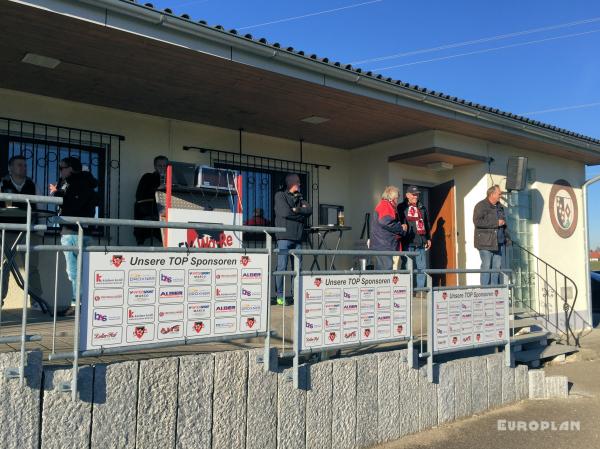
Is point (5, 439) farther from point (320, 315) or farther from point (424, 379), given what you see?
point (424, 379)

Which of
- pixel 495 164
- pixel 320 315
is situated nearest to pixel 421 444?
pixel 320 315

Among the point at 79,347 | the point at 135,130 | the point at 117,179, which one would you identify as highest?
the point at 135,130

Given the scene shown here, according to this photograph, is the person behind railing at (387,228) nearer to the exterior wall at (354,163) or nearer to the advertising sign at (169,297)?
the exterior wall at (354,163)

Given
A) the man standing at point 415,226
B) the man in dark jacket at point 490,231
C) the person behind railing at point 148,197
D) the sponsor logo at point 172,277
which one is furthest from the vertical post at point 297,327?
the man in dark jacket at point 490,231

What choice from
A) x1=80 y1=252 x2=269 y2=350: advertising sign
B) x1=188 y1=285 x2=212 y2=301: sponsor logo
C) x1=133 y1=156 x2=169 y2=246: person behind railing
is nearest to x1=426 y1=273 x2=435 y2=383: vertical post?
x1=80 y1=252 x2=269 y2=350: advertising sign

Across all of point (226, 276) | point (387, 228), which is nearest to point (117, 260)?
point (226, 276)

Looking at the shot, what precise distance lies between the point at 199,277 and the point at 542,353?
5741 millimetres

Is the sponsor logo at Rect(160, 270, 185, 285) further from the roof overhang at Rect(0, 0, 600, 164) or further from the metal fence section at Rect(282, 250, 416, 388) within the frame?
the roof overhang at Rect(0, 0, 600, 164)

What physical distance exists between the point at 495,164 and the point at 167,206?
5.87m

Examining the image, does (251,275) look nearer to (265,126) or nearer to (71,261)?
(71,261)

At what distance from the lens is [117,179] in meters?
7.59

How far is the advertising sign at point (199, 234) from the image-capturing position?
6.45 meters

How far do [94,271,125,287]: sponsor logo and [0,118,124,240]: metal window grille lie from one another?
3.90m

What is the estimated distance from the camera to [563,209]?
37.6ft
